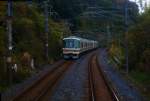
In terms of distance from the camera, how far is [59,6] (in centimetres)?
8456

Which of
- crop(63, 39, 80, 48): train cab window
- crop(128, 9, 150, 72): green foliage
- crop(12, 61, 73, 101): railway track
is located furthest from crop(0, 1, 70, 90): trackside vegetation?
crop(128, 9, 150, 72): green foliage

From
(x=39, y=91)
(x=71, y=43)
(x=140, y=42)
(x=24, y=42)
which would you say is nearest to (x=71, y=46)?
(x=71, y=43)

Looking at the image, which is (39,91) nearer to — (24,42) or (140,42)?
(140,42)

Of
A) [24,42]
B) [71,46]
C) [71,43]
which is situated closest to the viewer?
[24,42]

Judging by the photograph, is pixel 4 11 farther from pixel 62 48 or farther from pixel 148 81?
pixel 62 48

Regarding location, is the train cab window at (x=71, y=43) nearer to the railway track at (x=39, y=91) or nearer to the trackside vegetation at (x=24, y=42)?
the trackside vegetation at (x=24, y=42)

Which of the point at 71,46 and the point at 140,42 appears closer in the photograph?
the point at 140,42

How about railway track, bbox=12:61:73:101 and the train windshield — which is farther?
the train windshield

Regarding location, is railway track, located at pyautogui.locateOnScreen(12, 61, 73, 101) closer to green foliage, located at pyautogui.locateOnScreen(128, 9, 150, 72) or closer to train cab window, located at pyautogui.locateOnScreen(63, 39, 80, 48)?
green foliage, located at pyautogui.locateOnScreen(128, 9, 150, 72)

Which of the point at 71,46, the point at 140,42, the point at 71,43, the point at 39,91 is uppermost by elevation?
the point at 140,42

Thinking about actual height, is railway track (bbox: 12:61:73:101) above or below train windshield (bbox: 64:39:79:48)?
below

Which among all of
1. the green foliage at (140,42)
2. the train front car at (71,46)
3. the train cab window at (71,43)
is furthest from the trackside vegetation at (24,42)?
the green foliage at (140,42)

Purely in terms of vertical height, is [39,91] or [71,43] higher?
[71,43]

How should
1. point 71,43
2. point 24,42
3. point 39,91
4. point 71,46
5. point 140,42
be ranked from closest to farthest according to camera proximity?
point 39,91 → point 140,42 → point 24,42 → point 71,43 → point 71,46
